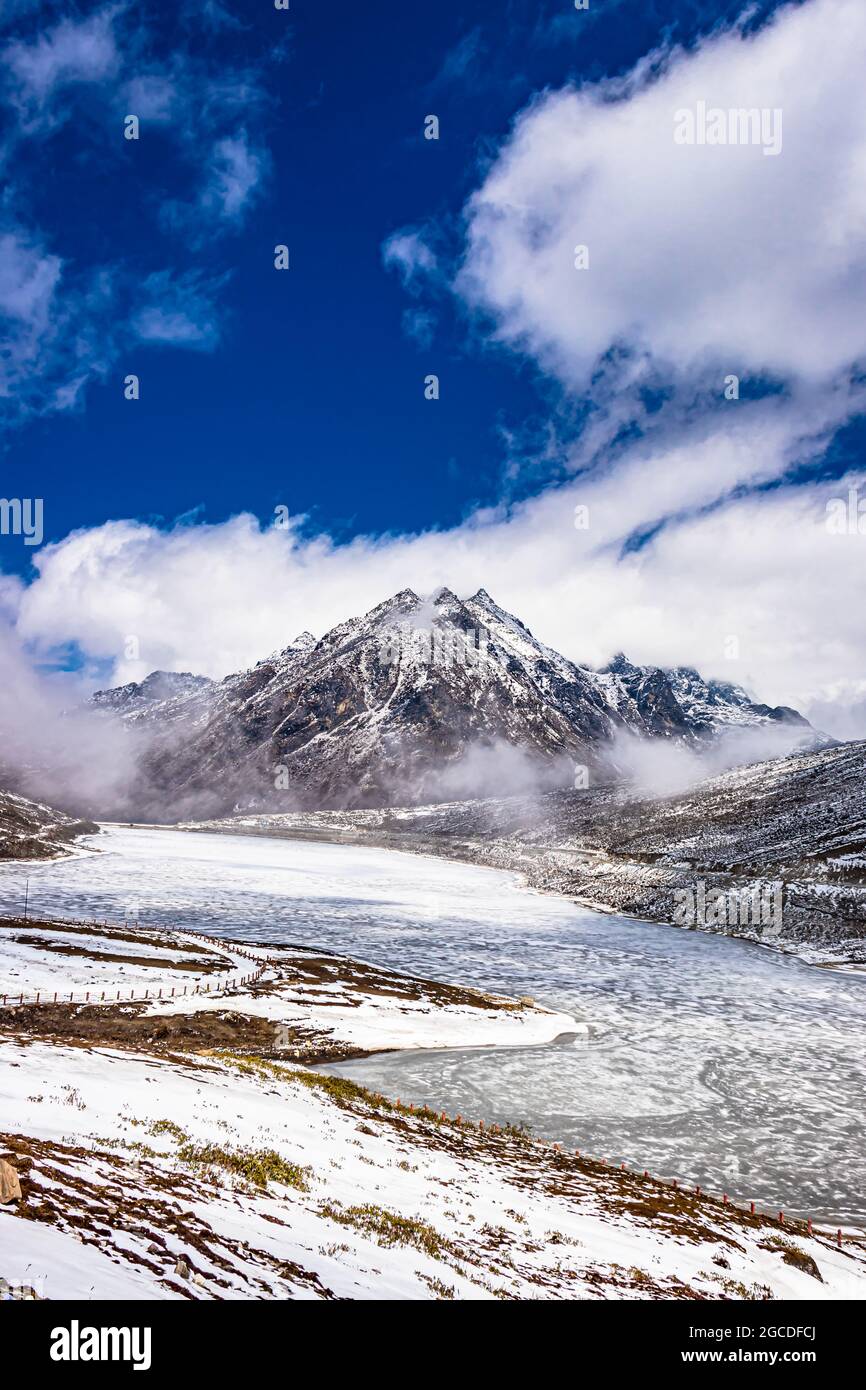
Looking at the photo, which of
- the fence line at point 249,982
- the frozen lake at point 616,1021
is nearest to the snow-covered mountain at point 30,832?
the frozen lake at point 616,1021

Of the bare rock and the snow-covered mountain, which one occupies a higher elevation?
the bare rock

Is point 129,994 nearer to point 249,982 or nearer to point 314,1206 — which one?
point 249,982

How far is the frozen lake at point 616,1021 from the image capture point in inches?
1185

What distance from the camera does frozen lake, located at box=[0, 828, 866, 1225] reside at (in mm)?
30094

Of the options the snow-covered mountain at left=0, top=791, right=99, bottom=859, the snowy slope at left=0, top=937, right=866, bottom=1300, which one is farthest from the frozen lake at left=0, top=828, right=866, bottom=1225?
the snow-covered mountain at left=0, top=791, right=99, bottom=859

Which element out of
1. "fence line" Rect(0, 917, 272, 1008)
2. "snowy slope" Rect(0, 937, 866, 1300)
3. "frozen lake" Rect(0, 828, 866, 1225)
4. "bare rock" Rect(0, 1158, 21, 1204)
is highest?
Answer: "bare rock" Rect(0, 1158, 21, 1204)

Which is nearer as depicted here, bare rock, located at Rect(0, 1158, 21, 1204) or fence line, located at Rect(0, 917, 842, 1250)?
bare rock, located at Rect(0, 1158, 21, 1204)

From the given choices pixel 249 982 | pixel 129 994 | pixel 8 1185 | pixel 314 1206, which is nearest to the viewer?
pixel 8 1185

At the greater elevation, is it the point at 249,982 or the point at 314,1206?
the point at 314,1206

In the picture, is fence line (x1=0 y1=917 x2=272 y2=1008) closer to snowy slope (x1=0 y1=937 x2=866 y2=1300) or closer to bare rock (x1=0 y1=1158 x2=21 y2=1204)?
snowy slope (x1=0 y1=937 x2=866 y2=1300)

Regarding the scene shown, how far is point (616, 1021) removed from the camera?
50.5 metres

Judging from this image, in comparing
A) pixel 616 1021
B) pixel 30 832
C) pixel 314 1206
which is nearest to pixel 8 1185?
pixel 314 1206

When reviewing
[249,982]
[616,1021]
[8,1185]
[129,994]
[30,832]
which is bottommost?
[616,1021]
